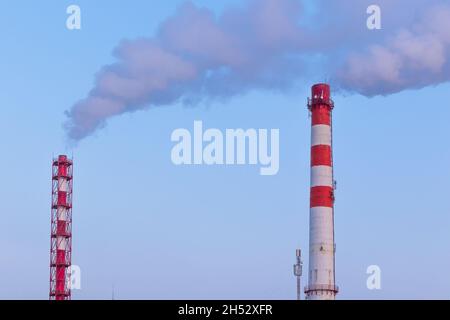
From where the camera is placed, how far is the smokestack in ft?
145

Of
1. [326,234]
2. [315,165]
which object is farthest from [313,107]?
[326,234]

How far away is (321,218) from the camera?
44.2 metres

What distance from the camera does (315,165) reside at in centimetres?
4466

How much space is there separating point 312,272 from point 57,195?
1575 cm

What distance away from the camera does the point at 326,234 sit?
145ft

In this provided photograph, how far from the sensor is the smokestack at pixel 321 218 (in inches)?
1741
